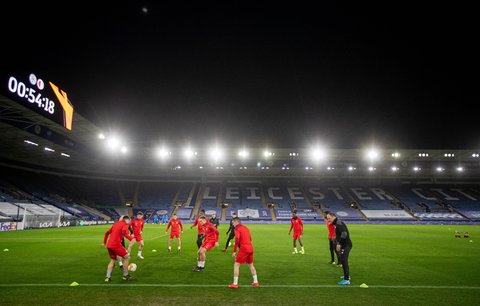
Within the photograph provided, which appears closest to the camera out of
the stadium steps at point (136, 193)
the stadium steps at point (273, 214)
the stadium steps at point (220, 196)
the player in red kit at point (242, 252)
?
the player in red kit at point (242, 252)

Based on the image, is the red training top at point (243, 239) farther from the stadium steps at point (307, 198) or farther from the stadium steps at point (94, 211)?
the stadium steps at point (307, 198)

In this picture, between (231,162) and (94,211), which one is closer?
(94,211)

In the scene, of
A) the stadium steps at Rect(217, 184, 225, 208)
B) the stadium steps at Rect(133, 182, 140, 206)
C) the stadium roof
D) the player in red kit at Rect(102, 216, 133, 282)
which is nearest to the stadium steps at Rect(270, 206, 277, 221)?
the stadium roof

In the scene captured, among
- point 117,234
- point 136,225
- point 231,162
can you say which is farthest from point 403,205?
point 117,234

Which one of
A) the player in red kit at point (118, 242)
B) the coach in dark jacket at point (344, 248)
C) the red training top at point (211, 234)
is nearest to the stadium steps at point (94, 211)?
the red training top at point (211, 234)

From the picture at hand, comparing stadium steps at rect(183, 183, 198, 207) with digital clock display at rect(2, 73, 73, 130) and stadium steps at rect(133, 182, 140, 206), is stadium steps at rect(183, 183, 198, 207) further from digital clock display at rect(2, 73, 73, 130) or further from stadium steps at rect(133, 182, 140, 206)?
digital clock display at rect(2, 73, 73, 130)

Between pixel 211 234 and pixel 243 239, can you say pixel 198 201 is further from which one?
pixel 243 239

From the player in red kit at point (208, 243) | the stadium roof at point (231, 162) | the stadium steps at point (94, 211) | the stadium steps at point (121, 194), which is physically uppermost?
the stadium roof at point (231, 162)

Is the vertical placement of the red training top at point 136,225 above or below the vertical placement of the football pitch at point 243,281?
above

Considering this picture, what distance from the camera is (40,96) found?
72.3 feet

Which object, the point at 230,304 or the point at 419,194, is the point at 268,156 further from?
the point at 230,304

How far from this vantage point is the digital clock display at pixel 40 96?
19.4 meters

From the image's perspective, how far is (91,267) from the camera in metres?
11.8

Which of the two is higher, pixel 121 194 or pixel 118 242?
pixel 121 194
